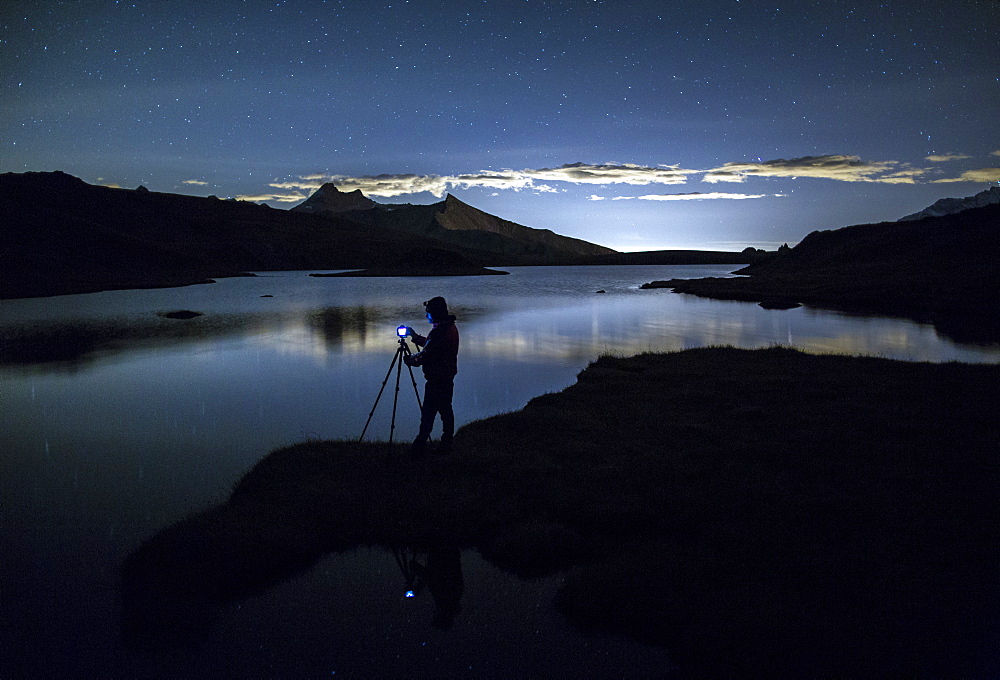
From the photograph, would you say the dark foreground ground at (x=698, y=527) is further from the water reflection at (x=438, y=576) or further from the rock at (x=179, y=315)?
the rock at (x=179, y=315)

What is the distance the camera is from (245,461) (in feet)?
44.8

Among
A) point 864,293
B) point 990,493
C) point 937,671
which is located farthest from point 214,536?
point 864,293

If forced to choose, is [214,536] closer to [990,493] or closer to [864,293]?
[990,493]

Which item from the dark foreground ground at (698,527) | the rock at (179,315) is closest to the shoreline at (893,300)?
the dark foreground ground at (698,527)

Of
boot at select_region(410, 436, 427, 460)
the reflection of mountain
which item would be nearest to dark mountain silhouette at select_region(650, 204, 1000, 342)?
boot at select_region(410, 436, 427, 460)

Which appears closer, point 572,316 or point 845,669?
point 845,669

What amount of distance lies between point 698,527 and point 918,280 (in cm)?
7592

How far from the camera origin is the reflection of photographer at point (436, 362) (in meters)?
10.3

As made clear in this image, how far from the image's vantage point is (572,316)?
5678 cm

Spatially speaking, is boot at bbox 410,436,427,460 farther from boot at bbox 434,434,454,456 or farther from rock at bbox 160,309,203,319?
rock at bbox 160,309,203,319

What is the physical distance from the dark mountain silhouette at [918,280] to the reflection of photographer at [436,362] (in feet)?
126

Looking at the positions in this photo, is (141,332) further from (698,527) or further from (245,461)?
(698,527)

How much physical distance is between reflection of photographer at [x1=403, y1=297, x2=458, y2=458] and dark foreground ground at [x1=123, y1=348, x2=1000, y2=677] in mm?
903

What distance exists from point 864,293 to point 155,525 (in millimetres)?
72850
